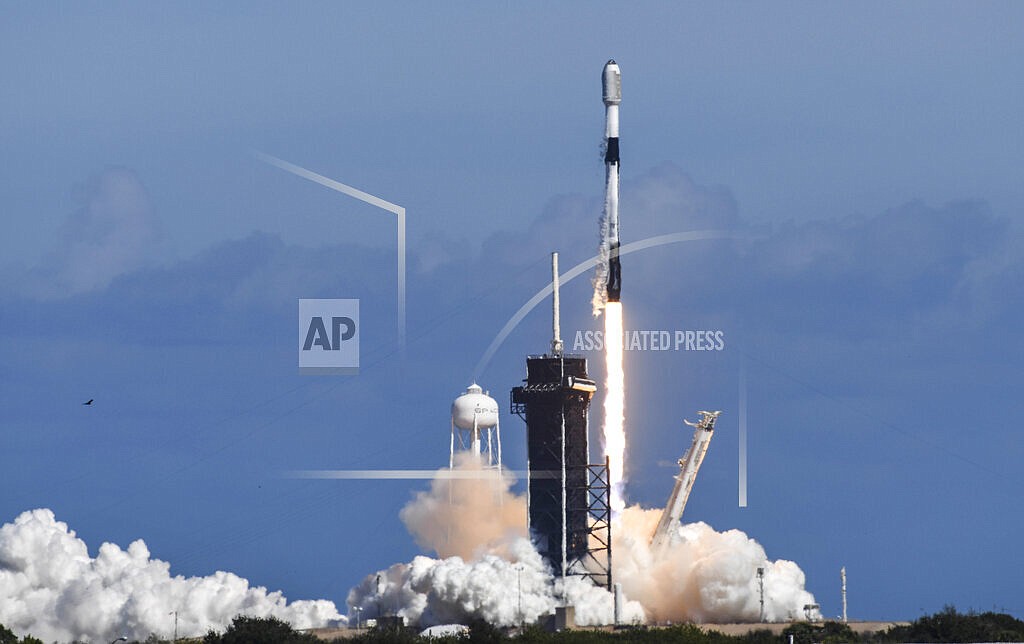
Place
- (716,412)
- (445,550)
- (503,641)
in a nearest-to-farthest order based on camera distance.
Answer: (503,641), (716,412), (445,550)

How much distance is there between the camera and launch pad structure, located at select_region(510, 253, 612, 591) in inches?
7323

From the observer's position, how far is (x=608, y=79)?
182375 mm

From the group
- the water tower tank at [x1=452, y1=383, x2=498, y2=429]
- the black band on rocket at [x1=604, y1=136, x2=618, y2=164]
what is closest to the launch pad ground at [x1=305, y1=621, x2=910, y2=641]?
the water tower tank at [x1=452, y1=383, x2=498, y2=429]

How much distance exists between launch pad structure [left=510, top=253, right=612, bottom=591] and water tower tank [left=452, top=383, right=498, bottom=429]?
201 inches

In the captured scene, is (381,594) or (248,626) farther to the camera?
(381,594)

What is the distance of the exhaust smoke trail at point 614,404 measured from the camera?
18475 centimetres

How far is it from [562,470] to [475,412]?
9.72 meters

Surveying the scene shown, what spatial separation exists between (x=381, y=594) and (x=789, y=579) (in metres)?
27.1

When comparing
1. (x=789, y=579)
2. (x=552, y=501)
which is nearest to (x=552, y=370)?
(x=552, y=501)

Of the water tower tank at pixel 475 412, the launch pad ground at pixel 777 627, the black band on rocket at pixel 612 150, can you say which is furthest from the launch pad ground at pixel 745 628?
the black band on rocket at pixel 612 150

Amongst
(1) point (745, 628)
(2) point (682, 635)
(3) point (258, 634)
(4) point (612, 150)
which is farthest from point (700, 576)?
(3) point (258, 634)

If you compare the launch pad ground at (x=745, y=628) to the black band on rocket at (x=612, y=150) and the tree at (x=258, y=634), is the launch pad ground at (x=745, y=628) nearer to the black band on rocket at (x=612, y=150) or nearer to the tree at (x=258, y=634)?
the tree at (x=258, y=634)

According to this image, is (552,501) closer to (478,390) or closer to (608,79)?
(478,390)

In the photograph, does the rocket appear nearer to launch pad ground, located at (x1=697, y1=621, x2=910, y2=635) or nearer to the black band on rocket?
the black band on rocket
